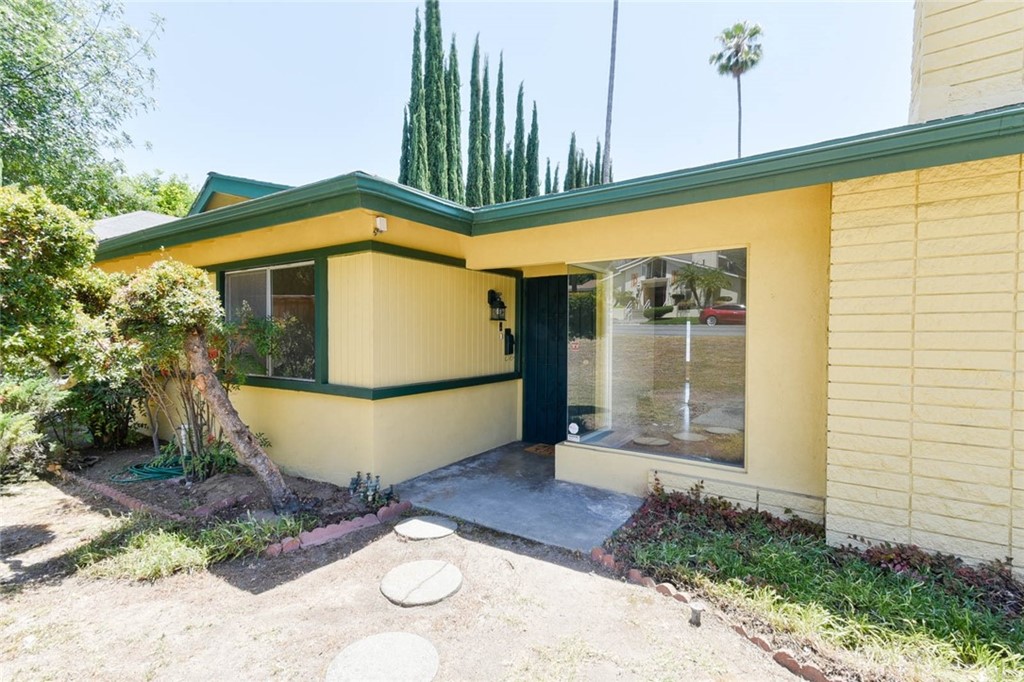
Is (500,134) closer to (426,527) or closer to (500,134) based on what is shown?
(500,134)

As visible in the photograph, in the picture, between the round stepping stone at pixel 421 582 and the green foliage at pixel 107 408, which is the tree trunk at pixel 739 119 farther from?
the green foliage at pixel 107 408

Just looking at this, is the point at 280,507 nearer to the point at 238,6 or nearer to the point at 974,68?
the point at 974,68

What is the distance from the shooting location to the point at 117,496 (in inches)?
184

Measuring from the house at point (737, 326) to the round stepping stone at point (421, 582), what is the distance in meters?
1.68

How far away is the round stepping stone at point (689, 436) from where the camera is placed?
4.48 meters

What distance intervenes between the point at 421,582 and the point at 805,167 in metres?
3.95

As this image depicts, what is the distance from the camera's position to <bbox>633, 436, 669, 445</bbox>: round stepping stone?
4.70 meters

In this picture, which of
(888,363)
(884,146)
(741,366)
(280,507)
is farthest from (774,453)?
(280,507)

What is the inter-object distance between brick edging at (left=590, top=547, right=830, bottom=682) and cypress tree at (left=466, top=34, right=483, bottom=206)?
17.6 meters

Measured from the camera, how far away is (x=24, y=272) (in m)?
3.41

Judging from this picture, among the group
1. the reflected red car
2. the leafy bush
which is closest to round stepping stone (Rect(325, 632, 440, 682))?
the reflected red car

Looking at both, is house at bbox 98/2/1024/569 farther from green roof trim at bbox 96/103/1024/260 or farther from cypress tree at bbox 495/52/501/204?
cypress tree at bbox 495/52/501/204

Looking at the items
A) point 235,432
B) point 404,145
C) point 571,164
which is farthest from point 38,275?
point 571,164

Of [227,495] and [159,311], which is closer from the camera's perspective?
[159,311]
